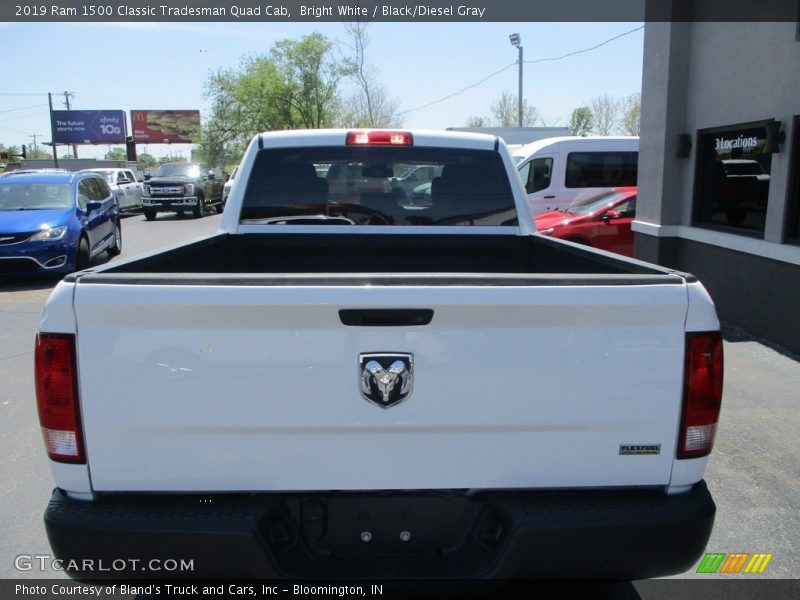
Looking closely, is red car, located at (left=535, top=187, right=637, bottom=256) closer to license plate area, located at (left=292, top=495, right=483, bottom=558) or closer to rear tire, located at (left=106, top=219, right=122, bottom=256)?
rear tire, located at (left=106, top=219, right=122, bottom=256)

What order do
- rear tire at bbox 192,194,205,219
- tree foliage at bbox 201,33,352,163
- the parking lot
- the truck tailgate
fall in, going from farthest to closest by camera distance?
1. tree foliage at bbox 201,33,352,163
2. rear tire at bbox 192,194,205,219
3. the parking lot
4. the truck tailgate

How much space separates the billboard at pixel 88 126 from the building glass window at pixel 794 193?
6431 cm

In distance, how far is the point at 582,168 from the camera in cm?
1392

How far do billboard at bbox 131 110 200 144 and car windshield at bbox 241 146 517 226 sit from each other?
6706cm

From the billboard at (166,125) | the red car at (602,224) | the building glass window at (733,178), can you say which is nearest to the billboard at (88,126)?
the billboard at (166,125)

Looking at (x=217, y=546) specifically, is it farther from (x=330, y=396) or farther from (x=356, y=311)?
(x=356, y=311)

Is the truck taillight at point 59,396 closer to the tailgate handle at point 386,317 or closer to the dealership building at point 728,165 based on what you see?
the tailgate handle at point 386,317

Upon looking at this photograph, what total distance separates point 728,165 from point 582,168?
5.70 meters

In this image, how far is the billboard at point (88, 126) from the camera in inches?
2447

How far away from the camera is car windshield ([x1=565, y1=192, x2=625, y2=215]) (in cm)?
1103

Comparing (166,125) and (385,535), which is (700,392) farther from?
(166,125)

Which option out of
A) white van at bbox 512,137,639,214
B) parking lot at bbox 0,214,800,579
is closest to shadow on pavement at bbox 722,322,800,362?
parking lot at bbox 0,214,800,579

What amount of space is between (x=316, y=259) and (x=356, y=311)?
2.01m

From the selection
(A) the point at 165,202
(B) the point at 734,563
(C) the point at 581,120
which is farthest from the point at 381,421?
(C) the point at 581,120
